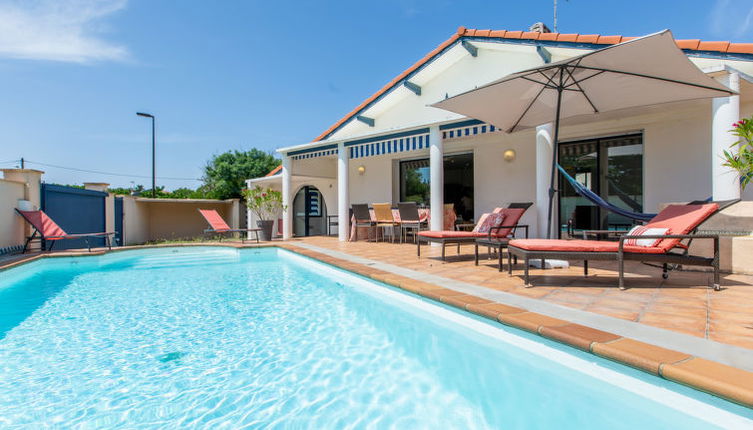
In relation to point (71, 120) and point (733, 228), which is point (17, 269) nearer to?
point (733, 228)

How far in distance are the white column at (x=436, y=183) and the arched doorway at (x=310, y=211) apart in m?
9.00

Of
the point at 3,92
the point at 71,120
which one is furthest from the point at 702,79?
the point at 71,120

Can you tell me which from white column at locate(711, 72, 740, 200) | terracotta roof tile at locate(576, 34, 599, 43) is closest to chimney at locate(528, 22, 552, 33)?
terracotta roof tile at locate(576, 34, 599, 43)

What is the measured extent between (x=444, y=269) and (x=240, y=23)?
1372cm

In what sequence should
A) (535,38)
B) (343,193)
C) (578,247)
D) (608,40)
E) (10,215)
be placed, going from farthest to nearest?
(343,193) → (10,215) → (535,38) → (608,40) → (578,247)

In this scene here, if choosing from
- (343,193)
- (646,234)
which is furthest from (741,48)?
(343,193)

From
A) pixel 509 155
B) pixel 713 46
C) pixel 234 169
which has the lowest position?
pixel 509 155

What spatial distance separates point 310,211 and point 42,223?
990 centimetres

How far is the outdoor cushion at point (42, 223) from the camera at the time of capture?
921 cm

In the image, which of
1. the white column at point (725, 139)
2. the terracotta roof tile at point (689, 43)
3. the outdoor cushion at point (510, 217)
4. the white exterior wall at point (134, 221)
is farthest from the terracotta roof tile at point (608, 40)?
the white exterior wall at point (134, 221)

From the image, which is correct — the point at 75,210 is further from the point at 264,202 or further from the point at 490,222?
the point at 490,222

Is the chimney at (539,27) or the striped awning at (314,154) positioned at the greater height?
the chimney at (539,27)

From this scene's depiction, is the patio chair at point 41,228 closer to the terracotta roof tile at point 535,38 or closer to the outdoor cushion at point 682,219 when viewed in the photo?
the terracotta roof tile at point 535,38

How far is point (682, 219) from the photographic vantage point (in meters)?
4.11
